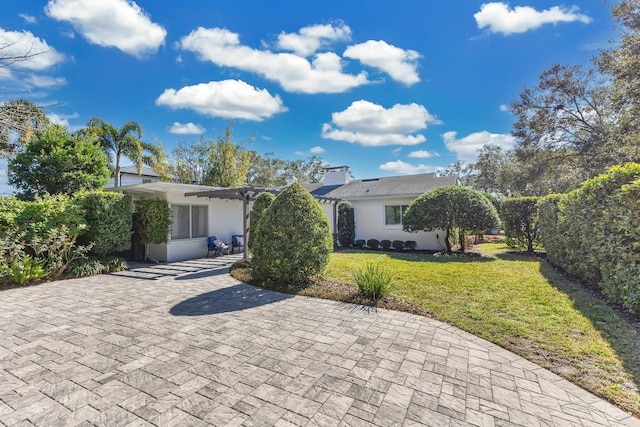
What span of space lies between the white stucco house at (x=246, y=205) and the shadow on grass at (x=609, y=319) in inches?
310

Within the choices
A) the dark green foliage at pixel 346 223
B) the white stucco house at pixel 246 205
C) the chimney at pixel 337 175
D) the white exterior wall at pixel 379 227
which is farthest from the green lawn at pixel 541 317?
the chimney at pixel 337 175

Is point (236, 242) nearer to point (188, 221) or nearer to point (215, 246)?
point (215, 246)

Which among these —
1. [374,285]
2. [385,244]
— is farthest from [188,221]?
[385,244]

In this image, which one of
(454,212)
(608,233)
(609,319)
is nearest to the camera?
(609,319)

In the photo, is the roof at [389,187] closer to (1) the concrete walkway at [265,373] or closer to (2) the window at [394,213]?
(2) the window at [394,213]

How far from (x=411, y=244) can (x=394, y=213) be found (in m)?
1.92

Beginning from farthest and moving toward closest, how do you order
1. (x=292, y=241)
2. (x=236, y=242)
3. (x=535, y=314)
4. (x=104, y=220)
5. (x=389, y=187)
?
(x=389, y=187) → (x=236, y=242) → (x=104, y=220) → (x=292, y=241) → (x=535, y=314)

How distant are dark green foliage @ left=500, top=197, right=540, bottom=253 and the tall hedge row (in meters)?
5.00

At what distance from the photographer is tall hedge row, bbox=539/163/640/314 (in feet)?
14.7

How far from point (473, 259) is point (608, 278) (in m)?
6.14

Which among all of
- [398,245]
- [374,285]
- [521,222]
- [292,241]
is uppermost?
[521,222]

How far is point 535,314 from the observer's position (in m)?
5.16

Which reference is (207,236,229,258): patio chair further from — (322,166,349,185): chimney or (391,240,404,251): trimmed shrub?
(322,166,349,185): chimney

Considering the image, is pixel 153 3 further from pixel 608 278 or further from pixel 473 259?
pixel 473 259
